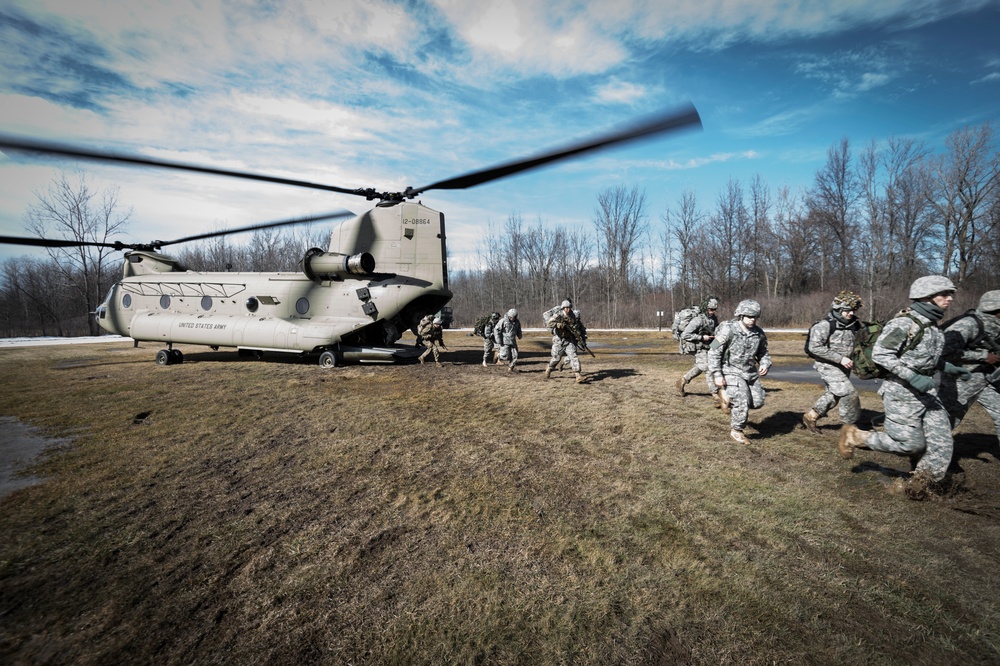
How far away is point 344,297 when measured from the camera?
37.0 ft

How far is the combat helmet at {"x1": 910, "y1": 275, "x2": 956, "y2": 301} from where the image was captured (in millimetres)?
3827

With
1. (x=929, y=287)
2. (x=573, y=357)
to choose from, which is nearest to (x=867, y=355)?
(x=929, y=287)

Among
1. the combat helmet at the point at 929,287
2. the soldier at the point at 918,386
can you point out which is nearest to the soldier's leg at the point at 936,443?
the soldier at the point at 918,386

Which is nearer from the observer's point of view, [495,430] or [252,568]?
[252,568]

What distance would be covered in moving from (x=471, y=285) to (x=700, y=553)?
47.2 m

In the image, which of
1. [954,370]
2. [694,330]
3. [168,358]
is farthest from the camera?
[168,358]

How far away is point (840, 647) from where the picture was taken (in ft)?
7.40

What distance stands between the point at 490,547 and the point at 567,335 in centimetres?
678

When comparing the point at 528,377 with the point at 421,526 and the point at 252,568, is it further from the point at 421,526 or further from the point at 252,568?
the point at 252,568

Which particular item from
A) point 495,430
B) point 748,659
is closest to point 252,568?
point 748,659

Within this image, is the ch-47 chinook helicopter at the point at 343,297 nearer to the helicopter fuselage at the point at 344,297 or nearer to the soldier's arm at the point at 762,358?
the helicopter fuselage at the point at 344,297

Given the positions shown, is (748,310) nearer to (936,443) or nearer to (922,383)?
(922,383)

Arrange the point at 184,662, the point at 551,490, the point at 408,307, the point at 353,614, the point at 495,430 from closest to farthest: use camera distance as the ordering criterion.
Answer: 1. the point at 184,662
2. the point at 353,614
3. the point at 551,490
4. the point at 495,430
5. the point at 408,307

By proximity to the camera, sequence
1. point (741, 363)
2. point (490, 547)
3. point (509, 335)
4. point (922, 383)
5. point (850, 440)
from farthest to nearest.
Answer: point (509, 335), point (741, 363), point (850, 440), point (922, 383), point (490, 547)
